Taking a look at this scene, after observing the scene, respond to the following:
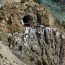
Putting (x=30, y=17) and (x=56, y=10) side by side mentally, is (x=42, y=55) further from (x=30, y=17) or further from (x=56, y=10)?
(x=56, y=10)

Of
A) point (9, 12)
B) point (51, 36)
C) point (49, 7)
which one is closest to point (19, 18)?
point (9, 12)

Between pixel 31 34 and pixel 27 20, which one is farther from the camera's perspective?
pixel 27 20

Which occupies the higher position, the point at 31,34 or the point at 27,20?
the point at 27,20

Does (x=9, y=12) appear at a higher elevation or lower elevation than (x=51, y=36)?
higher

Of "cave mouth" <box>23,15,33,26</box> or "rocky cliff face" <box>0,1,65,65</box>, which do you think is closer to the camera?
"rocky cliff face" <box>0,1,65,65</box>

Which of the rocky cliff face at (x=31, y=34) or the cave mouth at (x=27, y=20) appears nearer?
the rocky cliff face at (x=31, y=34)

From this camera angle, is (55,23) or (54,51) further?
(55,23)

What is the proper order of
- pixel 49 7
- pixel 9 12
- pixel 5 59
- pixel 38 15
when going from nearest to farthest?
pixel 5 59 → pixel 9 12 → pixel 38 15 → pixel 49 7

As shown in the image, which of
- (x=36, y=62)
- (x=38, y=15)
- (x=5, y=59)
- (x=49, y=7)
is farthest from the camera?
(x=49, y=7)
